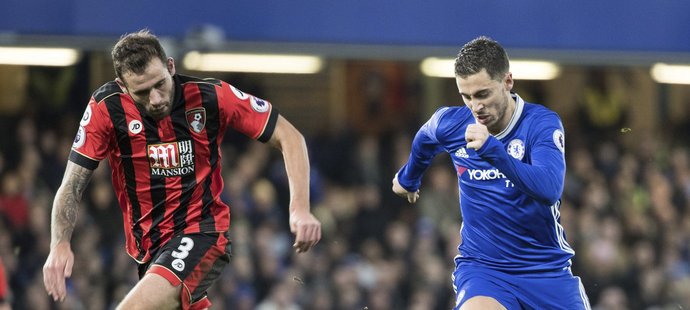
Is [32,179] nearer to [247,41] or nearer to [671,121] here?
[247,41]

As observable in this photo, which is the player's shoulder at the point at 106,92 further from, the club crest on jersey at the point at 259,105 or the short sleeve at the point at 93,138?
the club crest on jersey at the point at 259,105

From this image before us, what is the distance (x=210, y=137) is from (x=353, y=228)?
6.57m

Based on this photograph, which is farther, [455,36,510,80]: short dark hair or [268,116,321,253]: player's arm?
[455,36,510,80]: short dark hair

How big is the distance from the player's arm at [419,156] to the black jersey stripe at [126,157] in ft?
5.01

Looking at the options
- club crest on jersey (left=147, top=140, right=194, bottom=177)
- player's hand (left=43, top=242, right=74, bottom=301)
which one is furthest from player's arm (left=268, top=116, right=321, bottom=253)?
player's hand (left=43, top=242, right=74, bottom=301)

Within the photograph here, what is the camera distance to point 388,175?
13.0 m

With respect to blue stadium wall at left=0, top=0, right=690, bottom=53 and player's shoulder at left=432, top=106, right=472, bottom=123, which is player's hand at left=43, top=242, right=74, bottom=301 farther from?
blue stadium wall at left=0, top=0, right=690, bottom=53

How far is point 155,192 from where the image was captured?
19.7 ft

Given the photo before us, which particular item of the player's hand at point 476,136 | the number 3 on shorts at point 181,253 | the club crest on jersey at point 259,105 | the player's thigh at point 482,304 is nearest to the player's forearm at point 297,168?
the club crest on jersey at point 259,105

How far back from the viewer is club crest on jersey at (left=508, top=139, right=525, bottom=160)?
18.7 ft

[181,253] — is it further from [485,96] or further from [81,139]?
[485,96]

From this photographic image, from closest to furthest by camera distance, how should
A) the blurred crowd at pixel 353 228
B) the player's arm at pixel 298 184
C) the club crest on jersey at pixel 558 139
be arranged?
the player's arm at pixel 298 184
the club crest on jersey at pixel 558 139
the blurred crowd at pixel 353 228

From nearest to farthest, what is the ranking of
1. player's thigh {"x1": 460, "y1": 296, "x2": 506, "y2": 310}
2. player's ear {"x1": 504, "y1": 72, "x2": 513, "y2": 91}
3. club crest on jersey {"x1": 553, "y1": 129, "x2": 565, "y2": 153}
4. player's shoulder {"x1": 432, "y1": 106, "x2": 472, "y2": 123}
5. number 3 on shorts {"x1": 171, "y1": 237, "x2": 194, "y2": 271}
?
club crest on jersey {"x1": 553, "y1": 129, "x2": 565, "y2": 153} → player's thigh {"x1": 460, "y1": 296, "x2": 506, "y2": 310} → player's ear {"x1": 504, "y1": 72, "x2": 513, "y2": 91} → number 3 on shorts {"x1": 171, "y1": 237, "x2": 194, "y2": 271} → player's shoulder {"x1": 432, "y1": 106, "x2": 472, "y2": 123}

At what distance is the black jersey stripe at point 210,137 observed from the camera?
599 cm
